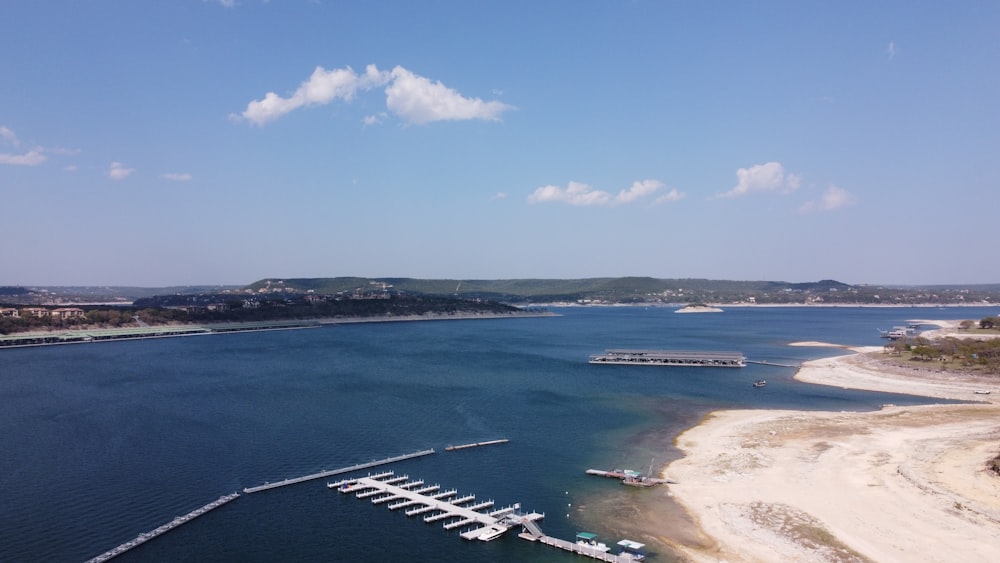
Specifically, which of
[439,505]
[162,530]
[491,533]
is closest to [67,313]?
[162,530]

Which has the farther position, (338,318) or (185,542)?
(338,318)

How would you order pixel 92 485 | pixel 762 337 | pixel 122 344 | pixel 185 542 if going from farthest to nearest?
pixel 762 337 → pixel 122 344 → pixel 92 485 → pixel 185 542

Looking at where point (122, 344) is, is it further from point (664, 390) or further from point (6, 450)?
point (664, 390)

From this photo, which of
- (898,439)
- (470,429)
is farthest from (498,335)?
(898,439)

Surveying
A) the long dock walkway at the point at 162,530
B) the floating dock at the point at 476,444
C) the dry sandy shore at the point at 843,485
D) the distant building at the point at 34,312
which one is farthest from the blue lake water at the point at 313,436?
the distant building at the point at 34,312

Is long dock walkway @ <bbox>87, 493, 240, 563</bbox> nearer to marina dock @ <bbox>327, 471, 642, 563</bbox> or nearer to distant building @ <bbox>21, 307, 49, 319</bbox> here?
marina dock @ <bbox>327, 471, 642, 563</bbox>

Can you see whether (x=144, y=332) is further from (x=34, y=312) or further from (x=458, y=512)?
(x=458, y=512)
